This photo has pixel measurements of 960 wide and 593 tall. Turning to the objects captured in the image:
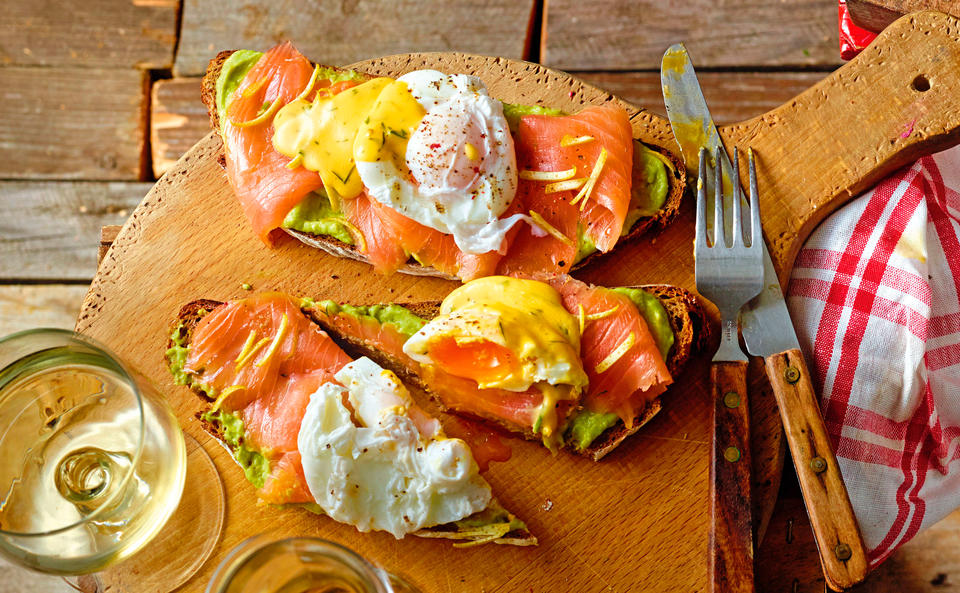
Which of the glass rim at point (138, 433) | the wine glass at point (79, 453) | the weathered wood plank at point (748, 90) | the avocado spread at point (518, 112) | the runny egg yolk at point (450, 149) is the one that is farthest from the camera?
the weathered wood plank at point (748, 90)

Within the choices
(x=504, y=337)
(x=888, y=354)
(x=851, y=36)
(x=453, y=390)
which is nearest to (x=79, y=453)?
(x=453, y=390)

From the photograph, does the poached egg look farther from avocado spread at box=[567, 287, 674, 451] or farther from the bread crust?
avocado spread at box=[567, 287, 674, 451]

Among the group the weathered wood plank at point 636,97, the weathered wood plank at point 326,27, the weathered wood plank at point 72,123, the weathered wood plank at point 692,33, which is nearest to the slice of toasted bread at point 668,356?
the weathered wood plank at point 636,97

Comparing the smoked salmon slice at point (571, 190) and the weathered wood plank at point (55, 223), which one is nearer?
the smoked salmon slice at point (571, 190)

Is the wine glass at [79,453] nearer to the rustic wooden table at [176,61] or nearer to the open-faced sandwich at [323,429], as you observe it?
the open-faced sandwich at [323,429]

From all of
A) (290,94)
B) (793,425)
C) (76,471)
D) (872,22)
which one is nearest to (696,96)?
(872,22)

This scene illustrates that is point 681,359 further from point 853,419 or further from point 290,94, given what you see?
point 290,94

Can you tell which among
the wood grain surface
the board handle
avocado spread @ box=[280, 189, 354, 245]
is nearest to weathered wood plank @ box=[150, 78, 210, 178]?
the wood grain surface
